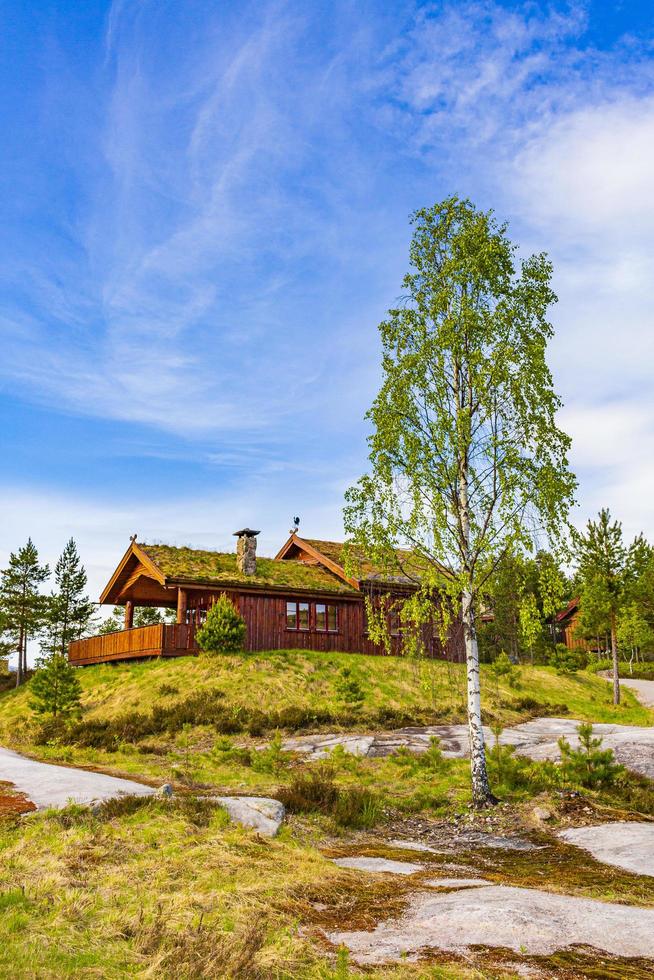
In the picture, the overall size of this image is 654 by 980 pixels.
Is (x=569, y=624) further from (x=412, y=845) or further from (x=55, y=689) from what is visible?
(x=412, y=845)

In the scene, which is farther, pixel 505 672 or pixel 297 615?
pixel 297 615

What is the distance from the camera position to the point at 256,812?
1088cm

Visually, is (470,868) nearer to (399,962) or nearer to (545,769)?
(399,962)

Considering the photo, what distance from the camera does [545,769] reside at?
14.7m

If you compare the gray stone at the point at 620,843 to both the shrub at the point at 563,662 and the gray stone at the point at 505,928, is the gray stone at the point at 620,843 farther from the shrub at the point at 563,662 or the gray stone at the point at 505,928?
the shrub at the point at 563,662

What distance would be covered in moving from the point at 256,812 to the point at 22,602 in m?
41.9

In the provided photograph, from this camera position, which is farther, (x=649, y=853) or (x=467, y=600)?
(x=467, y=600)

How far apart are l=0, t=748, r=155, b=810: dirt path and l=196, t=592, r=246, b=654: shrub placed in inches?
605

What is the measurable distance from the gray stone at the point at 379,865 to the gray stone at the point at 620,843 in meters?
2.66

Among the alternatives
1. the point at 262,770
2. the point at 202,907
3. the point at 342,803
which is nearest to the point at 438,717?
the point at 262,770

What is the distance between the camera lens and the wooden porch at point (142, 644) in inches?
1194

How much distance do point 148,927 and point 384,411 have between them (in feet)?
38.5

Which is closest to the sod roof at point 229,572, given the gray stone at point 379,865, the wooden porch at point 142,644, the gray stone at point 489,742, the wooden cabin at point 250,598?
the wooden cabin at point 250,598

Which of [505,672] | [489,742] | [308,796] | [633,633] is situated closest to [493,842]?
[308,796]
